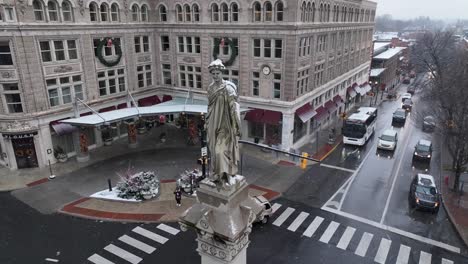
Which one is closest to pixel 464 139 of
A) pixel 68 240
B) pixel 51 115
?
pixel 68 240

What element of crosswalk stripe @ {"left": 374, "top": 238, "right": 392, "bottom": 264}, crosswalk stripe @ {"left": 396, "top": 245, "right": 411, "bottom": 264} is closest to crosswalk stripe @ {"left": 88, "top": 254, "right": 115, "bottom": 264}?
crosswalk stripe @ {"left": 374, "top": 238, "right": 392, "bottom": 264}

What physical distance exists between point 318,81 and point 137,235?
2500cm

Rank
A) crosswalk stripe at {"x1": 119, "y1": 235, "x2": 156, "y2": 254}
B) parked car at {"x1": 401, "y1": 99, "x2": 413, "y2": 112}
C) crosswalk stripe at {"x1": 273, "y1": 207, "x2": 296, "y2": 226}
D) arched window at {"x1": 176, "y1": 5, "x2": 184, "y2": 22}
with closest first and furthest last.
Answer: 1. crosswalk stripe at {"x1": 119, "y1": 235, "x2": 156, "y2": 254}
2. crosswalk stripe at {"x1": 273, "y1": 207, "x2": 296, "y2": 226}
3. arched window at {"x1": 176, "y1": 5, "x2": 184, "y2": 22}
4. parked car at {"x1": 401, "y1": 99, "x2": 413, "y2": 112}

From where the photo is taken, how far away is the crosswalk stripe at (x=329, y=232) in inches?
722

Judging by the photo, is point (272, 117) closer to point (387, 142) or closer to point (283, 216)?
point (387, 142)

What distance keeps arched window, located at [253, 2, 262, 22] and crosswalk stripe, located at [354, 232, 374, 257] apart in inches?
762

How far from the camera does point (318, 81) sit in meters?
36.1

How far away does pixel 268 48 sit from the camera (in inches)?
1174

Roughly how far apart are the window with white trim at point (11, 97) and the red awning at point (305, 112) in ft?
74.9

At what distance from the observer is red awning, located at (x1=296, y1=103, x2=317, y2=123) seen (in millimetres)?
31281

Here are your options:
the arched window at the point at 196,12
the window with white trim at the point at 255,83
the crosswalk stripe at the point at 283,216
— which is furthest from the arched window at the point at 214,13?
the crosswalk stripe at the point at 283,216

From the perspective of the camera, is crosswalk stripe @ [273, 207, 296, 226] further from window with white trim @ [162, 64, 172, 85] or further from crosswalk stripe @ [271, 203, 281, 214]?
window with white trim @ [162, 64, 172, 85]

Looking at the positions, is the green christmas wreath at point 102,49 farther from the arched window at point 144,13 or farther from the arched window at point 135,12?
the arched window at point 144,13

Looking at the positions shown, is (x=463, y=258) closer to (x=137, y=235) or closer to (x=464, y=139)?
(x=464, y=139)
